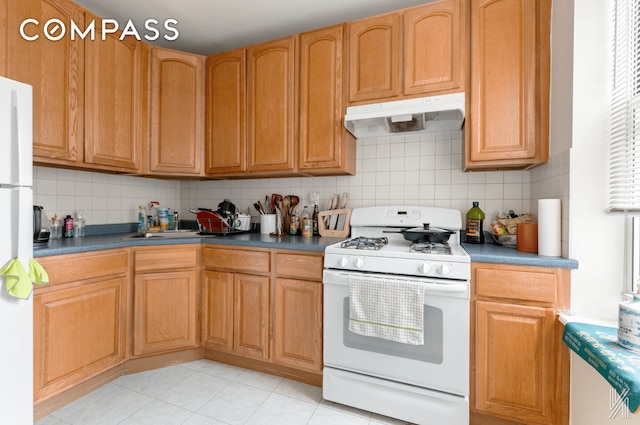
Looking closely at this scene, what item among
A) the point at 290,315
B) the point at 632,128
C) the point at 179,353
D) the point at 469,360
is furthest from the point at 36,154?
the point at 632,128

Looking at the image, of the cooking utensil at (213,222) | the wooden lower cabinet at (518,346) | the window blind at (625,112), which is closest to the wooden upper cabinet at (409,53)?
the window blind at (625,112)

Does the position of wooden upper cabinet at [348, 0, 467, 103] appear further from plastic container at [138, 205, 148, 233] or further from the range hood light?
plastic container at [138, 205, 148, 233]

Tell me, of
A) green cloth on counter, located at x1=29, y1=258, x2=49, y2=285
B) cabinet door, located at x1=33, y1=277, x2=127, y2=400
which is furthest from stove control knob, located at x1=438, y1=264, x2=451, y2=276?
cabinet door, located at x1=33, y1=277, x2=127, y2=400

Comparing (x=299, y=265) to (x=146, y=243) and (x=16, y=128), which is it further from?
(x=16, y=128)

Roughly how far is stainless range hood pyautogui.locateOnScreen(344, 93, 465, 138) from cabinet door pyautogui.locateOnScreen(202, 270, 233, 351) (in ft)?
4.60

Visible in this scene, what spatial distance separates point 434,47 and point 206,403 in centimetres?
252

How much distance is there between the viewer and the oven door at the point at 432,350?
59.5 inches

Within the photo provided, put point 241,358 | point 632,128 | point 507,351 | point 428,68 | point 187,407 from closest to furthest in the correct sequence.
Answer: point 632,128 < point 507,351 < point 187,407 < point 428,68 < point 241,358

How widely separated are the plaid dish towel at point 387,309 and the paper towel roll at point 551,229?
2.27 ft

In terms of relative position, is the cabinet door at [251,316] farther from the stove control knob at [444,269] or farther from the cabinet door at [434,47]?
the cabinet door at [434,47]

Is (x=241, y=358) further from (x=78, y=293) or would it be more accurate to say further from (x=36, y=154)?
(x=36, y=154)

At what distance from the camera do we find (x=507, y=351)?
4.94 ft

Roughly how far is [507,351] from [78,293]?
2.34m

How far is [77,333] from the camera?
5.72ft
